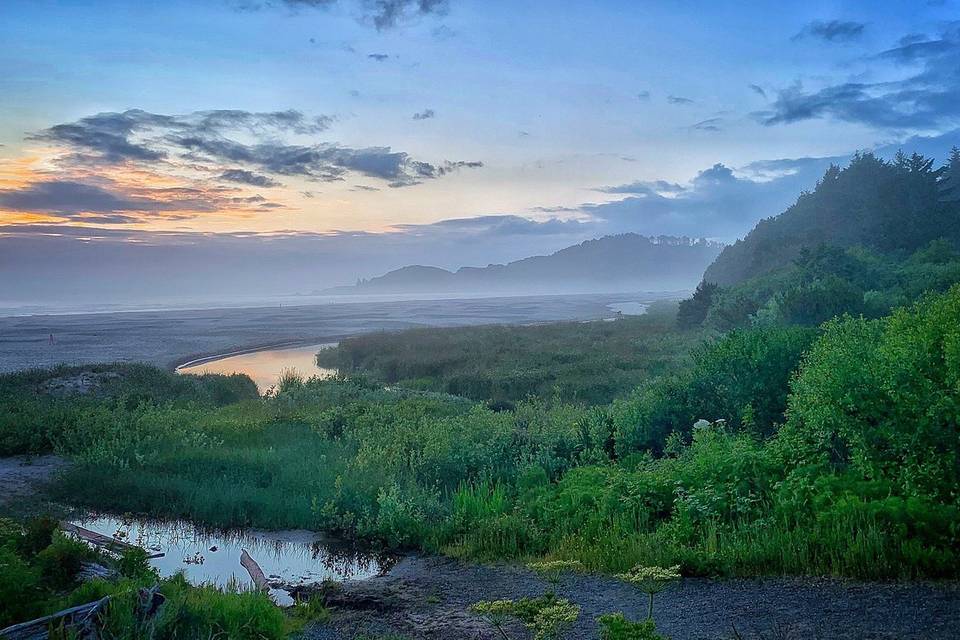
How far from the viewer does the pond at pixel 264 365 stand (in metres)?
43.7

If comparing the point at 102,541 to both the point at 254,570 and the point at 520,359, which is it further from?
the point at 520,359

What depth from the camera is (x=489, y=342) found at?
52375mm

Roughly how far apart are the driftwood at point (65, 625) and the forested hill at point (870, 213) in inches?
1774

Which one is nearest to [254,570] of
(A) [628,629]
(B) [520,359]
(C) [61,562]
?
(C) [61,562]

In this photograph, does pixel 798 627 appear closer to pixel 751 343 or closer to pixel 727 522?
pixel 727 522

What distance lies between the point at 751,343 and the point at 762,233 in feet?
268

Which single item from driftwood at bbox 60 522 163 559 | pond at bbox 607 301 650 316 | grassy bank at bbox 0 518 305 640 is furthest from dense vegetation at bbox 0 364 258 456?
pond at bbox 607 301 650 316

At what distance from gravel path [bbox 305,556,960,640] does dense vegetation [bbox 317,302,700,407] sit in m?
14.6

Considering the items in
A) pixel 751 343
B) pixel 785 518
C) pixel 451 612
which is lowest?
pixel 451 612

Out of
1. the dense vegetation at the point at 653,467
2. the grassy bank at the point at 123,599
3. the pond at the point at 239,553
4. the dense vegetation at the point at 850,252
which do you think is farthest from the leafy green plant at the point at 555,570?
the dense vegetation at the point at 850,252

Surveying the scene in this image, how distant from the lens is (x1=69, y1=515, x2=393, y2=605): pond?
12.1 meters

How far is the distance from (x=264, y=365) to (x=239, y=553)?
38.5 m

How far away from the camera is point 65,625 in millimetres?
7164

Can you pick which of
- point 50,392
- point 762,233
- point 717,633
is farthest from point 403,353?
point 762,233
